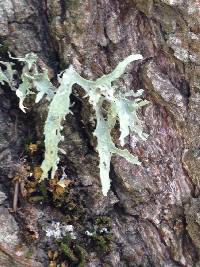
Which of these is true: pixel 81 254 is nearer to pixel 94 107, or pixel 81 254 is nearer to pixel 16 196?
pixel 16 196

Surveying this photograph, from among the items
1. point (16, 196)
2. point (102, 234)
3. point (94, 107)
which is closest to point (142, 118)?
point (94, 107)

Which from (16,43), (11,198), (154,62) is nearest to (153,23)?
(154,62)

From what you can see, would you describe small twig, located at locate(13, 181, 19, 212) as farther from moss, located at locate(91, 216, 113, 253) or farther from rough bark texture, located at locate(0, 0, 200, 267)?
moss, located at locate(91, 216, 113, 253)

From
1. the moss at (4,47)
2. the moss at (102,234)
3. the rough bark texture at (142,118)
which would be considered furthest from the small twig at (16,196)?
the moss at (4,47)

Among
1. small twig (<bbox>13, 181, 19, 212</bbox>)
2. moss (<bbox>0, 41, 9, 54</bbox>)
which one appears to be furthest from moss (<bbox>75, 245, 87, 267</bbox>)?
moss (<bbox>0, 41, 9, 54</bbox>)

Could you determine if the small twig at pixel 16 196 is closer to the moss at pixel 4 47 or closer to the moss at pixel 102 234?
the moss at pixel 102 234

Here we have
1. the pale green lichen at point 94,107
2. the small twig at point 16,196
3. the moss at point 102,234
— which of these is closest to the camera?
the pale green lichen at point 94,107

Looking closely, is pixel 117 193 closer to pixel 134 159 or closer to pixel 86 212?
pixel 86 212
